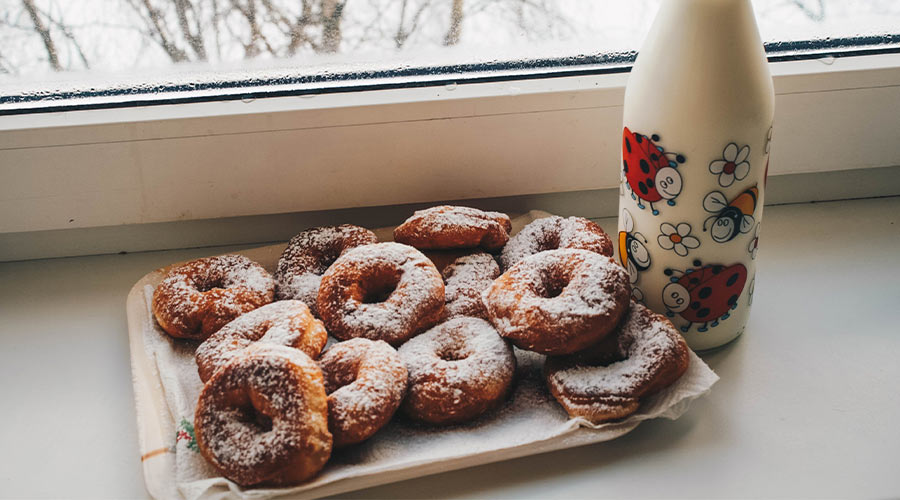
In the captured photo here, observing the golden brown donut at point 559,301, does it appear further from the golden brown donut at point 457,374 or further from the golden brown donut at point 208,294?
the golden brown donut at point 208,294

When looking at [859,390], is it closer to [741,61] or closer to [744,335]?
[744,335]

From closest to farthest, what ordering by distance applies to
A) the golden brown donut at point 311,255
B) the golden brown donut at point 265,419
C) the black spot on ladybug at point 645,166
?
the golden brown donut at point 265,419
the black spot on ladybug at point 645,166
the golden brown donut at point 311,255

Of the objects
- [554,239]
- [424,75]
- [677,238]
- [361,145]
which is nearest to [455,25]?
[424,75]

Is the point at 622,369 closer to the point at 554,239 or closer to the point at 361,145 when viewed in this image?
the point at 554,239

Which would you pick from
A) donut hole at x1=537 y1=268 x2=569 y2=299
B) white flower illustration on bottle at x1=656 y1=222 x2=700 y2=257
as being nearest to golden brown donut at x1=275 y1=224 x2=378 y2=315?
donut hole at x1=537 y1=268 x2=569 y2=299

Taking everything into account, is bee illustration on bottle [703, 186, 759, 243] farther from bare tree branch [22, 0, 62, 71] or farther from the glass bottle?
bare tree branch [22, 0, 62, 71]

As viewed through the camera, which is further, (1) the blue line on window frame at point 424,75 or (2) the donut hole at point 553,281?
(1) the blue line on window frame at point 424,75

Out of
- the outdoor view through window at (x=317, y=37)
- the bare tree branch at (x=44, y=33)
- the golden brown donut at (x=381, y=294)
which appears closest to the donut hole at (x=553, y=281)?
the golden brown donut at (x=381, y=294)

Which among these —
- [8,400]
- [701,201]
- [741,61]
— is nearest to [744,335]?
[701,201]
